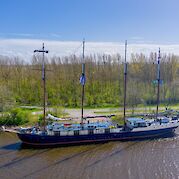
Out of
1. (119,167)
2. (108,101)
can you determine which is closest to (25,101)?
(108,101)

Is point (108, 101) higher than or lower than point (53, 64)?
lower

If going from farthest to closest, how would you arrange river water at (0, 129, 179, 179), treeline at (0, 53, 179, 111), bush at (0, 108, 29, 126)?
treeline at (0, 53, 179, 111)
bush at (0, 108, 29, 126)
river water at (0, 129, 179, 179)

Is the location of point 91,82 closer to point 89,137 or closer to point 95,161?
point 89,137

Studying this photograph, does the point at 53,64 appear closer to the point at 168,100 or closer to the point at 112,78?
the point at 112,78

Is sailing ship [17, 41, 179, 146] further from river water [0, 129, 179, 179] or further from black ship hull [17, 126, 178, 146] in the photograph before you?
river water [0, 129, 179, 179]

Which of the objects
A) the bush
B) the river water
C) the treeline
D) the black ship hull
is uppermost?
the treeline

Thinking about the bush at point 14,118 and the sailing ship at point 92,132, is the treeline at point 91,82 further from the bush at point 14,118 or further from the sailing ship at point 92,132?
the sailing ship at point 92,132

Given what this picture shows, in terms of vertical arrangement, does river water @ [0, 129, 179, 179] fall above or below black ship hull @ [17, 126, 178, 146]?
below

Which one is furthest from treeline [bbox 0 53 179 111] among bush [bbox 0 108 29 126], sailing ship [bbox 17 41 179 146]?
sailing ship [bbox 17 41 179 146]
